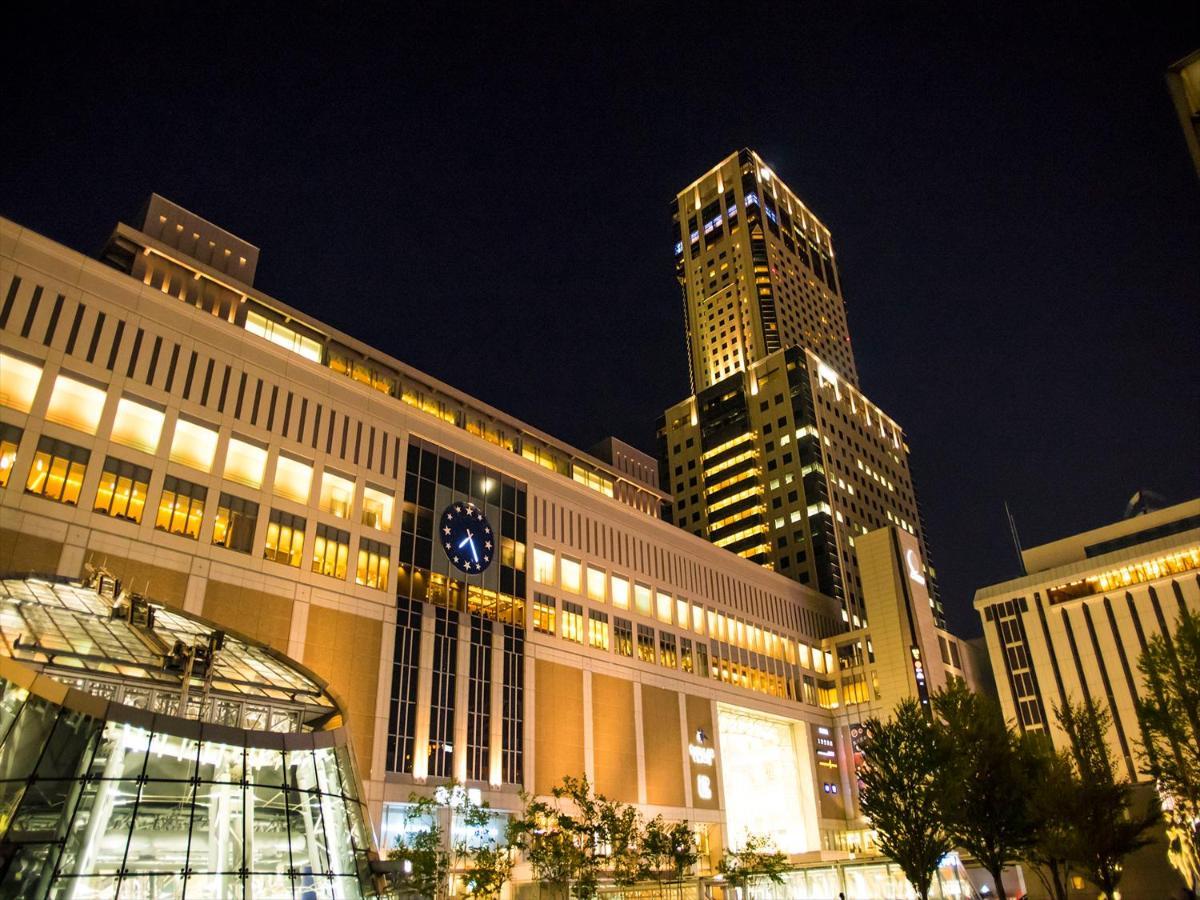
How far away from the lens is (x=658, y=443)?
162000mm

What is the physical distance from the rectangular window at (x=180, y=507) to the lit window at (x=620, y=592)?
35500mm

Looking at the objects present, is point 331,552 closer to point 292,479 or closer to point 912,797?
point 292,479

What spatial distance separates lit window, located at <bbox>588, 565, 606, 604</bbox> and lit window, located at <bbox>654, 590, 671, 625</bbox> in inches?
277

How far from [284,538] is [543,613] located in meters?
21.4

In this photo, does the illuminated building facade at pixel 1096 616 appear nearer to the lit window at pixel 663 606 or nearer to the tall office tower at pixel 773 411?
the tall office tower at pixel 773 411

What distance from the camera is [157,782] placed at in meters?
21.8

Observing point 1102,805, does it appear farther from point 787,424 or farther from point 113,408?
point 787,424

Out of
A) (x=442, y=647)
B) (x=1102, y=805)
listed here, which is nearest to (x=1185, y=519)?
(x=1102, y=805)

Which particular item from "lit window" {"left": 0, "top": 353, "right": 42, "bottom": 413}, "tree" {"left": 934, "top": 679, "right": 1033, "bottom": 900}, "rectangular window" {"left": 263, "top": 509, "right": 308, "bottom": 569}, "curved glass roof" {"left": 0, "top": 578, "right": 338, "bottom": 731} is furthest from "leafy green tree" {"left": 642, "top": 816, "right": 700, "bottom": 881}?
"lit window" {"left": 0, "top": 353, "right": 42, "bottom": 413}

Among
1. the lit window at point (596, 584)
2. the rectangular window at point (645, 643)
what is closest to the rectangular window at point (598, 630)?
the lit window at point (596, 584)

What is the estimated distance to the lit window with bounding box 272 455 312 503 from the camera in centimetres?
5194

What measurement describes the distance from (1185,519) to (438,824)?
3515 inches

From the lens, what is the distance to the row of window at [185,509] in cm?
4184

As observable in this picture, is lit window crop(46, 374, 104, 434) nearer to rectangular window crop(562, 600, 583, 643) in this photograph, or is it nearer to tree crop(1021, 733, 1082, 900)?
rectangular window crop(562, 600, 583, 643)
